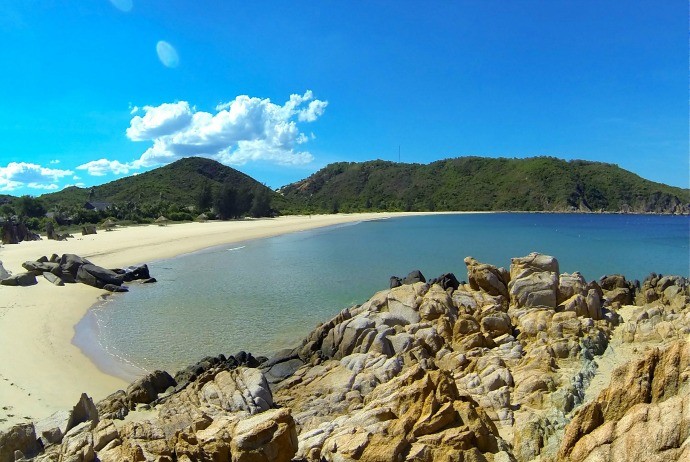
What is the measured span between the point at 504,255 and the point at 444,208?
143 m

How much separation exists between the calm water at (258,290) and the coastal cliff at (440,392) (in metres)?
3.48

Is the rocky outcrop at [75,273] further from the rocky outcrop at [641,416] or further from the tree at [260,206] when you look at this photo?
the tree at [260,206]

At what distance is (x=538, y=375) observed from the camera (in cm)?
1080

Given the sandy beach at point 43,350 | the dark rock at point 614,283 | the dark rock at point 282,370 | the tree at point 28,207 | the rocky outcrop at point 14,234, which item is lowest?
the dark rock at point 282,370

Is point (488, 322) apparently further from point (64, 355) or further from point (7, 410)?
point (64, 355)

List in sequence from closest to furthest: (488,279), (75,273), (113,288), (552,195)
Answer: (488,279)
(113,288)
(75,273)
(552,195)

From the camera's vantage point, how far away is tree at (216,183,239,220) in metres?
99.2

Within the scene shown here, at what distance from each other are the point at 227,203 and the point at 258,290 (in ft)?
247

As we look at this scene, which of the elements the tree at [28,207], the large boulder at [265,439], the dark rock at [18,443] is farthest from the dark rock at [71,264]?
the tree at [28,207]

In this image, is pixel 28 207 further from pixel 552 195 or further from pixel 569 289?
pixel 552 195

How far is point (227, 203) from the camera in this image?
100 metres

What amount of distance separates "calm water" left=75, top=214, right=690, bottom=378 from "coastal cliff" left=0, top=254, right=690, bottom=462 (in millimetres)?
3483

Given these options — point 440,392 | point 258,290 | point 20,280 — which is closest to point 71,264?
point 20,280

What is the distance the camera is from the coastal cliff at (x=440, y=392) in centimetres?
662
